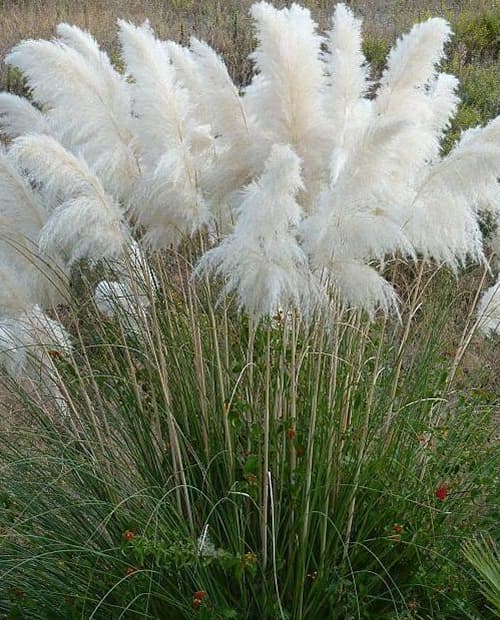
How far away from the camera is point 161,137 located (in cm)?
266

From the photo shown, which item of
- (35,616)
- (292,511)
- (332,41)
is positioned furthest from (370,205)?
(35,616)

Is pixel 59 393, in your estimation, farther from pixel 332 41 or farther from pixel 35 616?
pixel 332 41

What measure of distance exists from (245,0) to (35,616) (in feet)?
36.0

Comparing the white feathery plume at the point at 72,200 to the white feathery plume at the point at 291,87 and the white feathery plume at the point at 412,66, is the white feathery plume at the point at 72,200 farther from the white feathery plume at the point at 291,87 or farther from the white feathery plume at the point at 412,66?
the white feathery plume at the point at 412,66

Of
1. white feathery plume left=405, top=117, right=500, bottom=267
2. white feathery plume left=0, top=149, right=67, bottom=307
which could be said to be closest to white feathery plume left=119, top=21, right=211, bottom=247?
white feathery plume left=0, top=149, right=67, bottom=307

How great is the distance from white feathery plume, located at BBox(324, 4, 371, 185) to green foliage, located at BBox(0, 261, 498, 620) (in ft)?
1.75

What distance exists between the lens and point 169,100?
2664 mm

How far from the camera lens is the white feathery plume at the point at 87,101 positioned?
8.59 ft

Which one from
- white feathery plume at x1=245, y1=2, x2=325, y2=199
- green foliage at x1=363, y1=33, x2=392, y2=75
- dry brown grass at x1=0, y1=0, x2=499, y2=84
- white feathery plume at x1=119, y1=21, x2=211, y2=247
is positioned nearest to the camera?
white feathery plume at x1=245, y1=2, x2=325, y2=199

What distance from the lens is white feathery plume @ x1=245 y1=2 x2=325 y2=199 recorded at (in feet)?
7.90

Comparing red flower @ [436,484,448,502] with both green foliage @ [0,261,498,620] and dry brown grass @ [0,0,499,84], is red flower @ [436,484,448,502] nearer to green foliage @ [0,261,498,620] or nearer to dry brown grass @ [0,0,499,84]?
green foliage @ [0,261,498,620]

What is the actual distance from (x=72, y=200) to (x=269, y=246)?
2.03 feet

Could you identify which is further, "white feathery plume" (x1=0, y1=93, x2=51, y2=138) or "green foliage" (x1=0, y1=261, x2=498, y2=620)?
"white feathery plume" (x1=0, y1=93, x2=51, y2=138)

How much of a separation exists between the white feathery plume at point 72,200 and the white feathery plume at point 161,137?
12 cm
